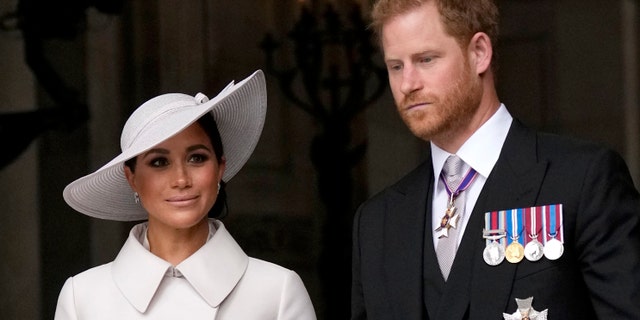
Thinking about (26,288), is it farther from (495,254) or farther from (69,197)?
(495,254)

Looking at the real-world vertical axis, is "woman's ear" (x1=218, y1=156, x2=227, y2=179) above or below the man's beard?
below

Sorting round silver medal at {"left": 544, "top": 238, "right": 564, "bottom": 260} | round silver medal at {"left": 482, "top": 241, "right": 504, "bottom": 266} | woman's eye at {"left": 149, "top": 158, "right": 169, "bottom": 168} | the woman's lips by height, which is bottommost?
round silver medal at {"left": 482, "top": 241, "right": 504, "bottom": 266}

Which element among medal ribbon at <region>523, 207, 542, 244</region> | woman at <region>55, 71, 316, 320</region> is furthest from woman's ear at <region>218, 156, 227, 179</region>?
medal ribbon at <region>523, 207, 542, 244</region>

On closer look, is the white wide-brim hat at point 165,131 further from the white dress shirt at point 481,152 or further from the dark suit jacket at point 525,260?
the white dress shirt at point 481,152

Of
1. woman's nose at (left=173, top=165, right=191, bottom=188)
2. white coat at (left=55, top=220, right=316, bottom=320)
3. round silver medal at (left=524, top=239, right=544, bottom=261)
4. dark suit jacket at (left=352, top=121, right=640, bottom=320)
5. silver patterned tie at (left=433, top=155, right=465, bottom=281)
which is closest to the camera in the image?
dark suit jacket at (left=352, top=121, right=640, bottom=320)

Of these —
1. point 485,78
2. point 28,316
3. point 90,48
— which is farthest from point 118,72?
point 485,78

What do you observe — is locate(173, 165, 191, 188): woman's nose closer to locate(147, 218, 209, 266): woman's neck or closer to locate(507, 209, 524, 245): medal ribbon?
locate(147, 218, 209, 266): woman's neck

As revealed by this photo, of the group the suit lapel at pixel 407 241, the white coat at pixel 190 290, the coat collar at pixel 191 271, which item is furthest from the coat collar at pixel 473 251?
the coat collar at pixel 191 271

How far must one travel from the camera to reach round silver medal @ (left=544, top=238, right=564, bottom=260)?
322 cm

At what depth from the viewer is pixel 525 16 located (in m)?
5.32

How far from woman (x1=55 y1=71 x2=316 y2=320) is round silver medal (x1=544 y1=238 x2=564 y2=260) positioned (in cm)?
75

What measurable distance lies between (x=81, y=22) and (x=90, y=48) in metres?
0.10

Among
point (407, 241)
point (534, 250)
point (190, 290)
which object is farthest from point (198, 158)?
point (534, 250)

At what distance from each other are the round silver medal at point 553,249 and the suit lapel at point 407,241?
1.08 feet
